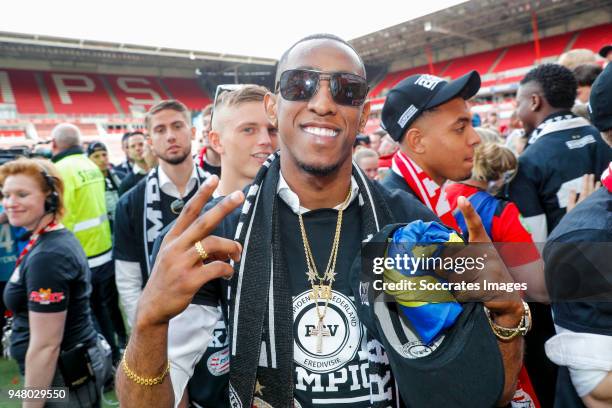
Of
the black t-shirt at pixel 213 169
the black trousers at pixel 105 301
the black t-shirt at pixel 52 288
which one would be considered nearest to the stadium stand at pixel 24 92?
the black trousers at pixel 105 301

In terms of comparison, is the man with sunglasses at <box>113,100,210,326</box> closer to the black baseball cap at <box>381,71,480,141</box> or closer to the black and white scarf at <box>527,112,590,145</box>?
the black baseball cap at <box>381,71,480,141</box>

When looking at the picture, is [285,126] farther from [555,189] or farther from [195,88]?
[195,88]

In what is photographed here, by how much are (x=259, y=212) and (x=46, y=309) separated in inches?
62.4

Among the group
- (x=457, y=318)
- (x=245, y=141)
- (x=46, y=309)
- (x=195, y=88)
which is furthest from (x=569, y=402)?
(x=195, y=88)

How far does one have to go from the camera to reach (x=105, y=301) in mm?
4297

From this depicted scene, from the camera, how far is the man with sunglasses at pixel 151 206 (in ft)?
9.75

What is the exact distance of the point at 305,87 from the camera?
144 centimetres

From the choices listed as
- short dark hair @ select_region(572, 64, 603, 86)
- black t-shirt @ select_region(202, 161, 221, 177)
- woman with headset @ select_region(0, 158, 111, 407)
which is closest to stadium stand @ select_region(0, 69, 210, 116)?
black t-shirt @ select_region(202, 161, 221, 177)

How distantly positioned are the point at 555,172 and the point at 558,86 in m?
0.64

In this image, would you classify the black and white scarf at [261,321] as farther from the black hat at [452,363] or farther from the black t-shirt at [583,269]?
the black t-shirt at [583,269]

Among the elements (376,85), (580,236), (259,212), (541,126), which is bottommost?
(580,236)

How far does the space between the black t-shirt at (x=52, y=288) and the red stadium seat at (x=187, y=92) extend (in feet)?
88.4

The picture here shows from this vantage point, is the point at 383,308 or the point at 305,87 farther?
the point at 305,87

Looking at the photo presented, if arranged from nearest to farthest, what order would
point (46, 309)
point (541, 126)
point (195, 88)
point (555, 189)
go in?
1. point (46, 309)
2. point (555, 189)
3. point (541, 126)
4. point (195, 88)
